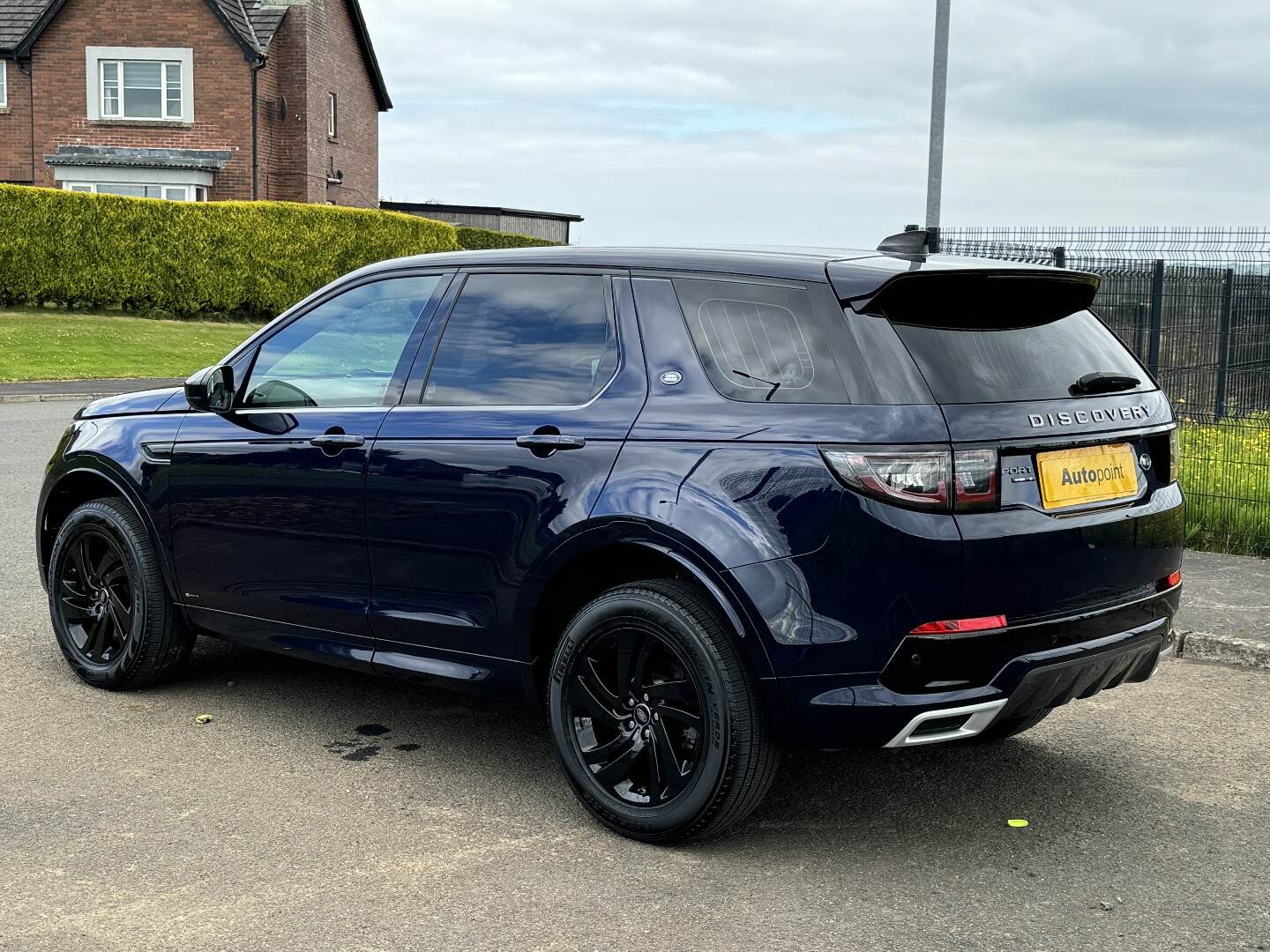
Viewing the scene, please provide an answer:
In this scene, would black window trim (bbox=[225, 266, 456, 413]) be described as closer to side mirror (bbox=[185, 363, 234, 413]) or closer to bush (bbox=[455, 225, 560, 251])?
side mirror (bbox=[185, 363, 234, 413])

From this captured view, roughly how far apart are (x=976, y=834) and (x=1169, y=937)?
81 cm

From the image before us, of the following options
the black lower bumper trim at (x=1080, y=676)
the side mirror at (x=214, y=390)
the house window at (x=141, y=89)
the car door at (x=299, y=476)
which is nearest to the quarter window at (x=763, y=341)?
the black lower bumper trim at (x=1080, y=676)

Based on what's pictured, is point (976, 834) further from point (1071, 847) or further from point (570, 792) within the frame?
point (570, 792)

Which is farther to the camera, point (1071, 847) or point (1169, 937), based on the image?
point (1071, 847)

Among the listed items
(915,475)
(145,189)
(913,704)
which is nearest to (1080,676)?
(913,704)

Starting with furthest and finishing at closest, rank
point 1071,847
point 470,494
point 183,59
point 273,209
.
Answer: point 183,59, point 273,209, point 470,494, point 1071,847

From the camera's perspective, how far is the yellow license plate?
4.02m

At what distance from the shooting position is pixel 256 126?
39062mm

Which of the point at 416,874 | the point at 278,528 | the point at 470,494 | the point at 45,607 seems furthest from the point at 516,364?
the point at 45,607

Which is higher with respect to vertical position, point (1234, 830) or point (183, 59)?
point (183, 59)

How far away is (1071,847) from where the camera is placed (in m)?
4.29

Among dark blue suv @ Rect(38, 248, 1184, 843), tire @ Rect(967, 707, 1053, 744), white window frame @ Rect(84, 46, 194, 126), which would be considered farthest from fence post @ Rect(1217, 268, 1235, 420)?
white window frame @ Rect(84, 46, 194, 126)

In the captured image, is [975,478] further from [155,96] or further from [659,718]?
[155,96]

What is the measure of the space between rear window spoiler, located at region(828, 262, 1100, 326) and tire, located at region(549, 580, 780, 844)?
97 cm
